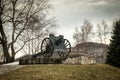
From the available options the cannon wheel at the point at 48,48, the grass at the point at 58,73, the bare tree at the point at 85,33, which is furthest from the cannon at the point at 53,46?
the bare tree at the point at 85,33

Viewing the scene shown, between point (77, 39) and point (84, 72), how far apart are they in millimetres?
37136

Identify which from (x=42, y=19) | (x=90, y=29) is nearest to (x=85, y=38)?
(x=90, y=29)

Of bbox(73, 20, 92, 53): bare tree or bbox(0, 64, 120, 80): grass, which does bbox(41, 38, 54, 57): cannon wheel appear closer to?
bbox(0, 64, 120, 80): grass

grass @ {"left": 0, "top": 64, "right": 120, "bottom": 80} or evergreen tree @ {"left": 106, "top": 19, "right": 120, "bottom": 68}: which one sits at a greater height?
evergreen tree @ {"left": 106, "top": 19, "right": 120, "bottom": 68}

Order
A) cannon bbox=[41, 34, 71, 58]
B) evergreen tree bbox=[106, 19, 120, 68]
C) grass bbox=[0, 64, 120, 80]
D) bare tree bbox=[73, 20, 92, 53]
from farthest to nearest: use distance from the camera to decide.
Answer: bare tree bbox=[73, 20, 92, 53], evergreen tree bbox=[106, 19, 120, 68], cannon bbox=[41, 34, 71, 58], grass bbox=[0, 64, 120, 80]

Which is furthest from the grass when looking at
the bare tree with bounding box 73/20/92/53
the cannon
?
the bare tree with bounding box 73/20/92/53

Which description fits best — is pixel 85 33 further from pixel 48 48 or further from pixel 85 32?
pixel 48 48

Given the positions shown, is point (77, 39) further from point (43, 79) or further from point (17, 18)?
point (43, 79)

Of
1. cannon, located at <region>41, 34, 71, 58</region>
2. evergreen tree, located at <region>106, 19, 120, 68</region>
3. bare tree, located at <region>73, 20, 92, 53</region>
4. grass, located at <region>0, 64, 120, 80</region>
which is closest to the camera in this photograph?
grass, located at <region>0, 64, 120, 80</region>

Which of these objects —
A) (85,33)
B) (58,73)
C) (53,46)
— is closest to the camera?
(58,73)

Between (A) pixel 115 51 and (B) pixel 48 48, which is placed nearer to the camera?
(B) pixel 48 48

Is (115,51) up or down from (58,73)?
up

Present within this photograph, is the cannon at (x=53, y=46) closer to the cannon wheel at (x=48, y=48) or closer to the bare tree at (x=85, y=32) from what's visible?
the cannon wheel at (x=48, y=48)

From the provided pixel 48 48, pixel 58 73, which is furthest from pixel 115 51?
pixel 58 73
